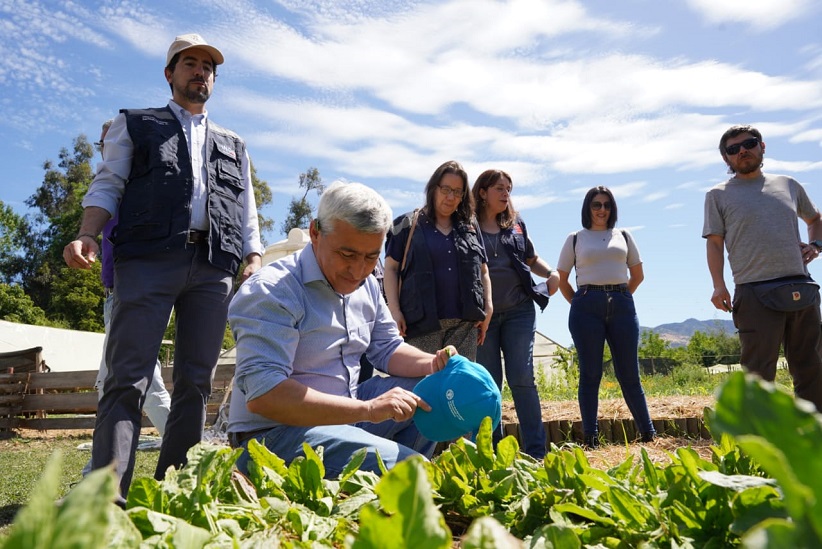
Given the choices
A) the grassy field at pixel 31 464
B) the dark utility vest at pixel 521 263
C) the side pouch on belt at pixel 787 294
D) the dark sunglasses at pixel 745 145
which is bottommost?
the grassy field at pixel 31 464

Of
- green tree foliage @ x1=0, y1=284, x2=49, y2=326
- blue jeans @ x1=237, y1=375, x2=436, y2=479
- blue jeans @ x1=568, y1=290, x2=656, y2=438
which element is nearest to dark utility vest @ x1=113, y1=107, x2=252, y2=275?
blue jeans @ x1=237, y1=375, x2=436, y2=479

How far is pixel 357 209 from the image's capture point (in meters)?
2.08

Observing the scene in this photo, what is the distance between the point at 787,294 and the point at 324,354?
9.98 ft

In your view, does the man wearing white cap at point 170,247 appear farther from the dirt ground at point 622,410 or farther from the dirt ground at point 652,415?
the dirt ground at point 622,410

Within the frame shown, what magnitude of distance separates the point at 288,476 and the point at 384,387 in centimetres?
136

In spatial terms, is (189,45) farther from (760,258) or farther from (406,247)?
(760,258)

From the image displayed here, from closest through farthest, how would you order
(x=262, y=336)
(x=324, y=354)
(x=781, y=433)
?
(x=781, y=433) < (x=262, y=336) < (x=324, y=354)

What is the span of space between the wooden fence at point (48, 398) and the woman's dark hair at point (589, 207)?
5.54 meters

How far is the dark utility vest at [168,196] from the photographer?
301cm

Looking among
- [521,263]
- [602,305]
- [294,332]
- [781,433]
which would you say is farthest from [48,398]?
[781,433]

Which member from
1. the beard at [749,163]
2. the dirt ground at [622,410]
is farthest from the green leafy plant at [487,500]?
the dirt ground at [622,410]

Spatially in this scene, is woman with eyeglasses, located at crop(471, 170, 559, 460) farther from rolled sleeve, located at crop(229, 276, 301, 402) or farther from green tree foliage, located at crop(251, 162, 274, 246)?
green tree foliage, located at crop(251, 162, 274, 246)

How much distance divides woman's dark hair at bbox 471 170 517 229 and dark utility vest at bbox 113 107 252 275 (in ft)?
6.00

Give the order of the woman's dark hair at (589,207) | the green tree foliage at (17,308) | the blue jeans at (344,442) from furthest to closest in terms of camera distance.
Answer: the green tree foliage at (17,308), the woman's dark hair at (589,207), the blue jeans at (344,442)
